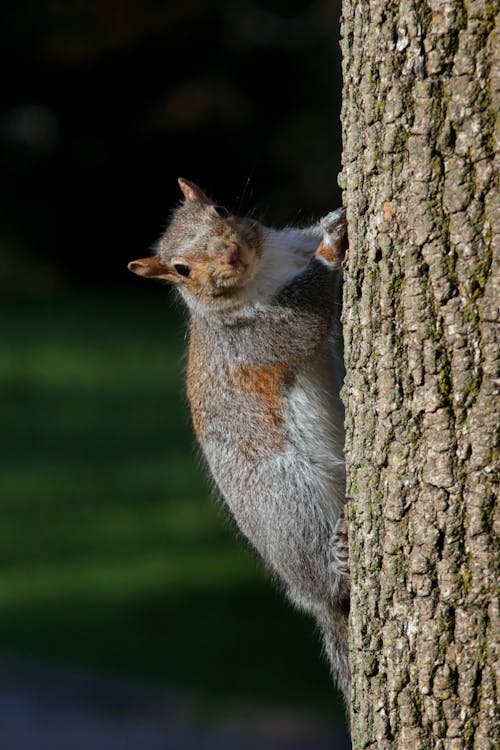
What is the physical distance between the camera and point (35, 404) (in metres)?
13.0

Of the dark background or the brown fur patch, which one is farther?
the dark background

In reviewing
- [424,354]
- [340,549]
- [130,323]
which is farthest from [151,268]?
[130,323]

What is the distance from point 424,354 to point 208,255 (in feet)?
5.34

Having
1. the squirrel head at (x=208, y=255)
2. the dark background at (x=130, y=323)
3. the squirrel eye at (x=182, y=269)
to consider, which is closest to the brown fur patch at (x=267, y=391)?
the squirrel head at (x=208, y=255)

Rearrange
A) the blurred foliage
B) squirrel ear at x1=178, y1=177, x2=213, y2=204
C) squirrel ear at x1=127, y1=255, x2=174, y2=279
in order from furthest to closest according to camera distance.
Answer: the blurred foliage
squirrel ear at x1=178, y1=177, x2=213, y2=204
squirrel ear at x1=127, y1=255, x2=174, y2=279

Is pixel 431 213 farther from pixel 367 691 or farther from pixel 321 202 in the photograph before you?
pixel 321 202

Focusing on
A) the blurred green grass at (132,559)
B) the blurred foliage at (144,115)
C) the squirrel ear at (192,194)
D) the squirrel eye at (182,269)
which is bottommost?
the blurred green grass at (132,559)

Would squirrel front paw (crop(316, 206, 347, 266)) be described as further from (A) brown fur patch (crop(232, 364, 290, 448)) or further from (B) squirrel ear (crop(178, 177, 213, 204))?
(B) squirrel ear (crop(178, 177, 213, 204))

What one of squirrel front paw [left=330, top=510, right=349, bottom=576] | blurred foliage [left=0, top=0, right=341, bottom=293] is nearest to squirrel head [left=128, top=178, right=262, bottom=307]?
squirrel front paw [left=330, top=510, right=349, bottom=576]

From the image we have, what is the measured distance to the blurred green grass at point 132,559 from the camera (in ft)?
23.7

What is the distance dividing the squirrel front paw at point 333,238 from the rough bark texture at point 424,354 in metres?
0.76

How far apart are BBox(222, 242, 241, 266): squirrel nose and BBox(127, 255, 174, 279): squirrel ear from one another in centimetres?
25

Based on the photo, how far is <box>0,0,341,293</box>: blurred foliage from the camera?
63.0 feet

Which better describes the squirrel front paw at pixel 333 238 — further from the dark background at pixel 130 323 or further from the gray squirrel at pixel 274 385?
the dark background at pixel 130 323
